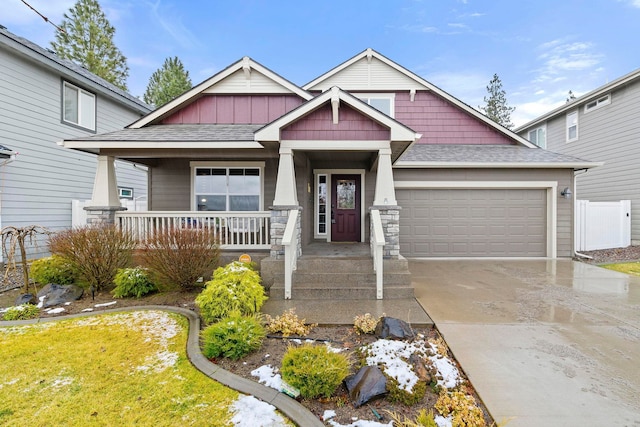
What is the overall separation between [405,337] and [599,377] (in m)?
1.87

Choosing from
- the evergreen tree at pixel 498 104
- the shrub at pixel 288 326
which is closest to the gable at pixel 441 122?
the shrub at pixel 288 326

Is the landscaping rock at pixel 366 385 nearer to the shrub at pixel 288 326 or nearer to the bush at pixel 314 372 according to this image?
the bush at pixel 314 372

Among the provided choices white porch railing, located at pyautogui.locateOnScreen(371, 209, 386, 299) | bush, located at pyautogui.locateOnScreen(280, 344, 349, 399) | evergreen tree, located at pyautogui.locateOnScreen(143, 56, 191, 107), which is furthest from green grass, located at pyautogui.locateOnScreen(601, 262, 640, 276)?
evergreen tree, located at pyautogui.locateOnScreen(143, 56, 191, 107)

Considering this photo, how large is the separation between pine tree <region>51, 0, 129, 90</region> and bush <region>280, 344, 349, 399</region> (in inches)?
999

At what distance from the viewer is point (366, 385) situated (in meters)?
2.71

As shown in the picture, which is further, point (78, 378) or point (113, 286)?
point (113, 286)

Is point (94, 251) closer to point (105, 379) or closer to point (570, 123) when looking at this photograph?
point (105, 379)

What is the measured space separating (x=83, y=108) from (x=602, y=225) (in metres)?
18.9

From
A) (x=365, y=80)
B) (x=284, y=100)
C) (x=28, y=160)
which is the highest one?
(x=365, y=80)

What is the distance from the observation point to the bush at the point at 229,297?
420 cm

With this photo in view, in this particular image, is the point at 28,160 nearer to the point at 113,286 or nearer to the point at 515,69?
the point at 113,286

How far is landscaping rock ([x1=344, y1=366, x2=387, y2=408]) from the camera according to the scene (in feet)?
8.62

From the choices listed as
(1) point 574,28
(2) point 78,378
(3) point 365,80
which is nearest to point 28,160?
(2) point 78,378

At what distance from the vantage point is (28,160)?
29.5 feet
